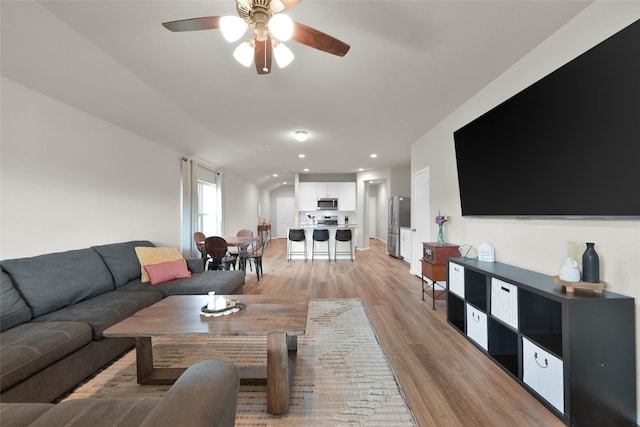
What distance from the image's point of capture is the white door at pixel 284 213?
43.1 feet

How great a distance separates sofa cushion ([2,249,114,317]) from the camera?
209 cm

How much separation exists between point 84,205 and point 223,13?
2768 millimetres

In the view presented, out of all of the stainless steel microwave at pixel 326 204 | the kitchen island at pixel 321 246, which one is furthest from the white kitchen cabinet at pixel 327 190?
the kitchen island at pixel 321 246

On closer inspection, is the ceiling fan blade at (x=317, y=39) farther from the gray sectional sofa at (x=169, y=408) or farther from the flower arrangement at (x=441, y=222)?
the flower arrangement at (x=441, y=222)

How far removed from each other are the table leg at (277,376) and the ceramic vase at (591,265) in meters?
1.98

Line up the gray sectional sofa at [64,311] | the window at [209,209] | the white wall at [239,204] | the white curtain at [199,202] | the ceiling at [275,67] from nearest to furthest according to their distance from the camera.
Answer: the gray sectional sofa at [64,311] < the ceiling at [275,67] < the white curtain at [199,202] < the window at [209,209] < the white wall at [239,204]

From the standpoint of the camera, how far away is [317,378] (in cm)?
196

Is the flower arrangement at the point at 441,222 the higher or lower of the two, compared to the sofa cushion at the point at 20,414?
higher

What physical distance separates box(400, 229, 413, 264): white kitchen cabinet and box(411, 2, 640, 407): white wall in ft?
8.65

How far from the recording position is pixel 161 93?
3020mm

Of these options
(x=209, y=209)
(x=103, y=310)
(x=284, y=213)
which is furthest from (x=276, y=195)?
(x=103, y=310)

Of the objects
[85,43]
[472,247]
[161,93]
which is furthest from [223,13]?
[472,247]

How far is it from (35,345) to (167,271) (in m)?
1.55

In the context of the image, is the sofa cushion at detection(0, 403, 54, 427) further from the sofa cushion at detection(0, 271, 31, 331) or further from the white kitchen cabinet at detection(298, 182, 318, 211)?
the white kitchen cabinet at detection(298, 182, 318, 211)
